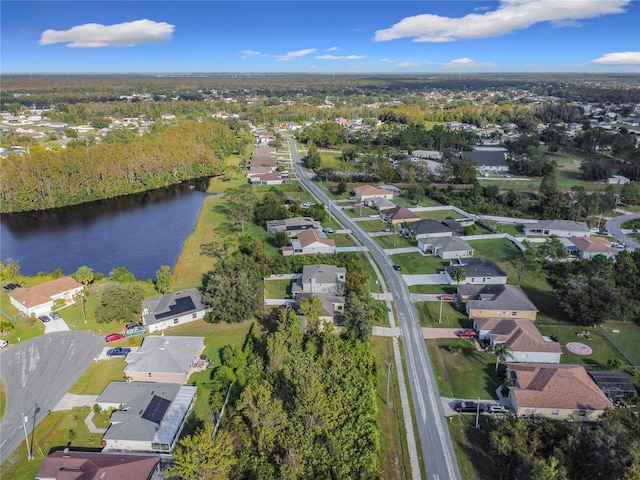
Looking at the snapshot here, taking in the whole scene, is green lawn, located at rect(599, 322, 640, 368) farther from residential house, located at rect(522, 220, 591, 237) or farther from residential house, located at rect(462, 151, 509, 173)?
residential house, located at rect(462, 151, 509, 173)

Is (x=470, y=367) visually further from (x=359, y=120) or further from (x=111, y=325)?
(x=359, y=120)

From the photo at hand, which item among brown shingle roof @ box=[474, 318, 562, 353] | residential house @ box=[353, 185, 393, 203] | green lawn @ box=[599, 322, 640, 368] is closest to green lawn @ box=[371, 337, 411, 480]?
brown shingle roof @ box=[474, 318, 562, 353]

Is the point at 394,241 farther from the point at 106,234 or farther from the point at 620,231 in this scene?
the point at 106,234

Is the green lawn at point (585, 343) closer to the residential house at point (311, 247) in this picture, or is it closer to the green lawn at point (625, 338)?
the green lawn at point (625, 338)

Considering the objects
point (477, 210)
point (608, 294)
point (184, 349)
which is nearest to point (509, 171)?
point (477, 210)

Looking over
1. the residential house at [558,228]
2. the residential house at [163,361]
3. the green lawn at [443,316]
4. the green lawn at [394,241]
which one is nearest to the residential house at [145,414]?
the residential house at [163,361]
